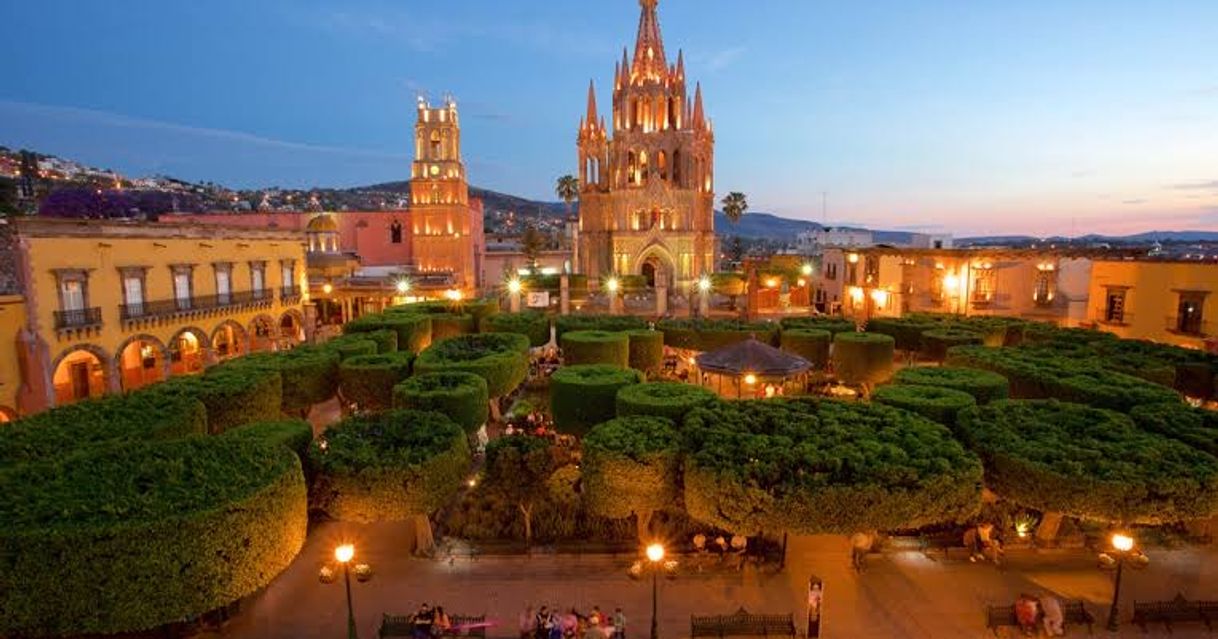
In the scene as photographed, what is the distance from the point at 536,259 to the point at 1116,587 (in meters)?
70.1

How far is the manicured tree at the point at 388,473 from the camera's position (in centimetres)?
1530

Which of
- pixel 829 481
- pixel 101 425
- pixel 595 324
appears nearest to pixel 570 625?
pixel 829 481

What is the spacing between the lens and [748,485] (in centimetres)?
1444

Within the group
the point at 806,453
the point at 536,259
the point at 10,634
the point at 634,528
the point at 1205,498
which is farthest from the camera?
the point at 536,259

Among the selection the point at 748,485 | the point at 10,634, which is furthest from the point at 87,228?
the point at 748,485

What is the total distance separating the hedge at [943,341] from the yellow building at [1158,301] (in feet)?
38.3

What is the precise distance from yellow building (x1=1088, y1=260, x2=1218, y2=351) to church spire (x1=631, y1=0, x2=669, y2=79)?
142ft

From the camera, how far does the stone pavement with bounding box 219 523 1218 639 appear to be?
1436cm

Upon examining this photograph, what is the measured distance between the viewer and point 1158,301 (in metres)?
34.7

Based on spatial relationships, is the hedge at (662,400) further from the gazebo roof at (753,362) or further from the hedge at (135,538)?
the hedge at (135,538)

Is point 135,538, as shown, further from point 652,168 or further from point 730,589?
point 652,168

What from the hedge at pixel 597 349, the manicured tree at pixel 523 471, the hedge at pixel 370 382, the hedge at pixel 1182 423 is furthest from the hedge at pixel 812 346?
the hedge at pixel 370 382

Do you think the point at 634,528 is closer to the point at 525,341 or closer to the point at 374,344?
the point at 525,341

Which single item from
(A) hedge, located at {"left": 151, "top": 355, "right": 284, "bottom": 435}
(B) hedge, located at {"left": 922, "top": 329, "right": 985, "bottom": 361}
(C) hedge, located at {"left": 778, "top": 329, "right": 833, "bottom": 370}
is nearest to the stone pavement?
(A) hedge, located at {"left": 151, "top": 355, "right": 284, "bottom": 435}
